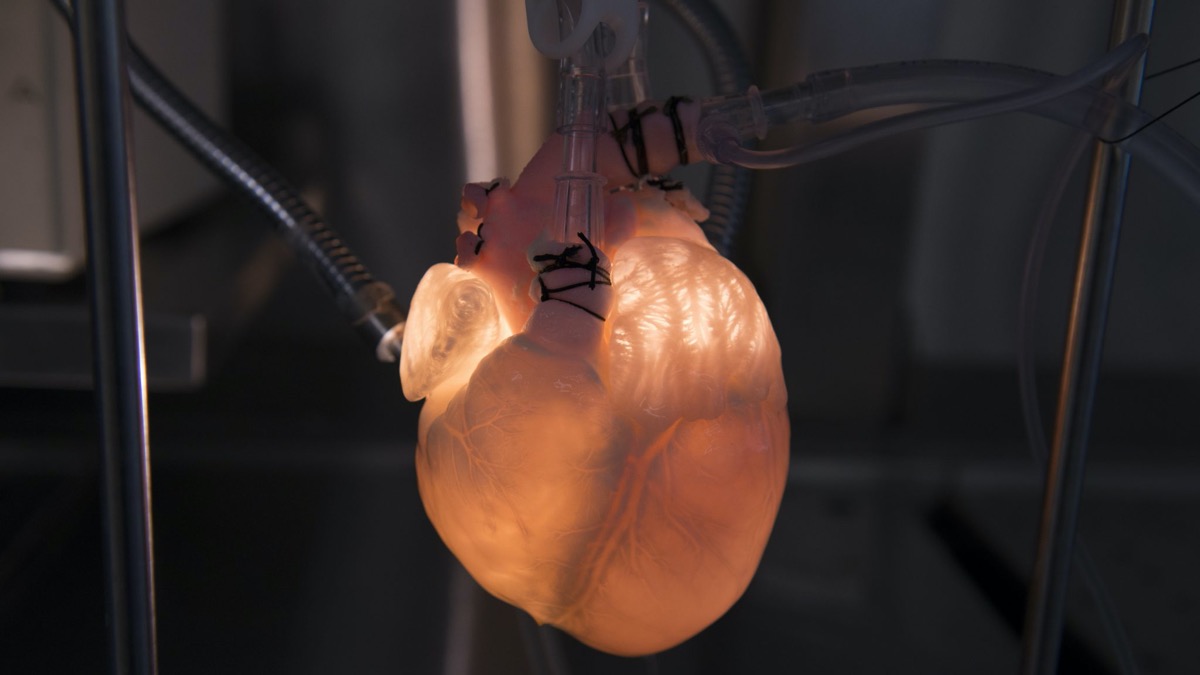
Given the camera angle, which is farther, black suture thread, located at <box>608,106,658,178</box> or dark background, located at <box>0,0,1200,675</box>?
dark background, located at <box>0,0,1200,675</box>

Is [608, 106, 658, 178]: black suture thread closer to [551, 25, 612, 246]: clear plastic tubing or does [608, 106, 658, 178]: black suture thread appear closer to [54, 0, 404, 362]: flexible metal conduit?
[551, 25, 612, 246]: clear plastic tubing


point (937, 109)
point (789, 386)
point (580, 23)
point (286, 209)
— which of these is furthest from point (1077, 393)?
point (789, 386)

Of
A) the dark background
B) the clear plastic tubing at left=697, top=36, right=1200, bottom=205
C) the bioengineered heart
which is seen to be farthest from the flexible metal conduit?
the dark background

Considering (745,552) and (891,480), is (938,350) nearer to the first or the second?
(891,480)

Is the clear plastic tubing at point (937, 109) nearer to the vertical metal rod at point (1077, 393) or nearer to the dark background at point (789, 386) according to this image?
the vertical metal rod at point (1077, 393)

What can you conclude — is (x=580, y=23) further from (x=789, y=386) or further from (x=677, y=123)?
(x=789, y=386)

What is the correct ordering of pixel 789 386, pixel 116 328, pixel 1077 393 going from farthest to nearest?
pixel 789 386 < pixel 1077 393 < pixel 116 328
